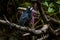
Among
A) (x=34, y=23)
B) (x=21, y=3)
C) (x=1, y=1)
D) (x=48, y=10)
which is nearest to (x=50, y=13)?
(x=48, y=10)

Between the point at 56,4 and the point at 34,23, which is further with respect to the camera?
the point at 56,4

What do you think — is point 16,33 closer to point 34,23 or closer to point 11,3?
point 34,23

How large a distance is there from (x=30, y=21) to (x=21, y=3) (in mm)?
728

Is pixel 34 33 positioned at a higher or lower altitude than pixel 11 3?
higher

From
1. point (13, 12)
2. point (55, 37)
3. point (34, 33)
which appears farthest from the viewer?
point (13, 12)

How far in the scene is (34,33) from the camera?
8.93ft

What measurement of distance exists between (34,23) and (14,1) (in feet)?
2.39

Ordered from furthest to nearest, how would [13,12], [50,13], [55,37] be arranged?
[13,12] < [50,13] < [55,37]

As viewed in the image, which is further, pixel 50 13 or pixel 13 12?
pixel 13 12

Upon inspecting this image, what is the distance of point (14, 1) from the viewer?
13.7ft

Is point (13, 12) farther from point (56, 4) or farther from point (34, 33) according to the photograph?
point (34, 33)

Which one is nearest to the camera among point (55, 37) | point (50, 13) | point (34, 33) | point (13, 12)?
point (34, 33)

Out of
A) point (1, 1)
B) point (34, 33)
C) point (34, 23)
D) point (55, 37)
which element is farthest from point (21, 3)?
point (34, 33)

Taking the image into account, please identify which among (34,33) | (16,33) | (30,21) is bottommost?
(16,33)
